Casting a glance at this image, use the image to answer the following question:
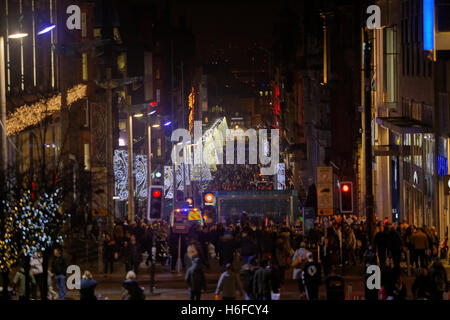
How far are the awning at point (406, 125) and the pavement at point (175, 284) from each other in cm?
773

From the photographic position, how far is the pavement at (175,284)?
86.8 ft

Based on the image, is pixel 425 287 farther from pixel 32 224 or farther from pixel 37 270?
pixel 37 270

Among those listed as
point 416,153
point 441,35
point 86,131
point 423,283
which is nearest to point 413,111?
point 416,153

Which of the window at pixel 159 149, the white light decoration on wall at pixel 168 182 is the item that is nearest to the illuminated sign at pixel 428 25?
the white light decoration on wall at pixel 168 182

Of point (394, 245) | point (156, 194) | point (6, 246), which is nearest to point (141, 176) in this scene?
point (156, 194)

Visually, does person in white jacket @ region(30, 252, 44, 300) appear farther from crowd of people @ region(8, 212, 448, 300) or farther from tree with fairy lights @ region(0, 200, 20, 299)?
tree with fairy lights @ region(0, 200, 20, 299)

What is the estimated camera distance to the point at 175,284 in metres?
30.3

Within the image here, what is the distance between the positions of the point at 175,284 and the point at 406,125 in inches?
574

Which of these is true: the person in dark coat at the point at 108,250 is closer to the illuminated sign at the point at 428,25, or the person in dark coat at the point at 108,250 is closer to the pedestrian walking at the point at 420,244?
the pedestrian walking at the point at 420,244

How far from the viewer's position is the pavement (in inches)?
1042

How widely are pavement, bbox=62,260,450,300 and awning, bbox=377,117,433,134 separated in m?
7.73

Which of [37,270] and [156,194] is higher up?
[156,194]

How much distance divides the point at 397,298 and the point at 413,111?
25895mm

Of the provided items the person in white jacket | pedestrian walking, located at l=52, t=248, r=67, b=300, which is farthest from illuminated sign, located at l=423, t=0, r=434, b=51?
the person in white jacket
